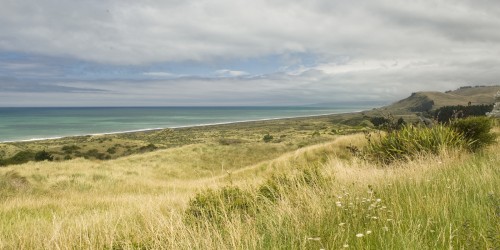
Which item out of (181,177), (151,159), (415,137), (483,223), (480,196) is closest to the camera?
(483,223)

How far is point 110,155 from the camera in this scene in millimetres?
53000

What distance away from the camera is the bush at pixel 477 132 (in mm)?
11320

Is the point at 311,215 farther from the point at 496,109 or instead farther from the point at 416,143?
the point at 496,109

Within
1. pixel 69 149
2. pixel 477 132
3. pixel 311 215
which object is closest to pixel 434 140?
pixel 477 132

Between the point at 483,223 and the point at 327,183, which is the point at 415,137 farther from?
the point at 483,223

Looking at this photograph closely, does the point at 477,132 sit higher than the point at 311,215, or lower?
higher

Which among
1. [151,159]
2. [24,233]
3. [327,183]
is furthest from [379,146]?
[151,159]

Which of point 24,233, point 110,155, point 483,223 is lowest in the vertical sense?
point 110,155

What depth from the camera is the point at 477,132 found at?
1174cm

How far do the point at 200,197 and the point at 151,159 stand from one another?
100 feet

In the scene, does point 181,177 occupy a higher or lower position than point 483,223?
lower

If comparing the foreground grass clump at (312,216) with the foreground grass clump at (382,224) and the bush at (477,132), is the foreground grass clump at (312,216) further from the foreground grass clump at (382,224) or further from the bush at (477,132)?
the bush at (477,132)

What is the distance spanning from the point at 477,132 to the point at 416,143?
2382 millimetres

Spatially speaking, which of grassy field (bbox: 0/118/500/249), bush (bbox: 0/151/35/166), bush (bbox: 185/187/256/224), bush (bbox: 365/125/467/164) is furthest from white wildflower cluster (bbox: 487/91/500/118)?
bush (bbox: 0/151/35/166)
